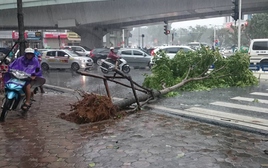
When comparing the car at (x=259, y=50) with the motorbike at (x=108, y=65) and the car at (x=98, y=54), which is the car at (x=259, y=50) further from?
the car at (x=98, y=54)

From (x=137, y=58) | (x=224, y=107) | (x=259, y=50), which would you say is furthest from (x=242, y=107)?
(x=137, y=58)

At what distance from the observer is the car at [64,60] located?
2290 centimetres

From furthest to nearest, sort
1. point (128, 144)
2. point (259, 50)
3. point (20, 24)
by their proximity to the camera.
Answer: point (259, 50) → point (20, 24) → point (128, 144)

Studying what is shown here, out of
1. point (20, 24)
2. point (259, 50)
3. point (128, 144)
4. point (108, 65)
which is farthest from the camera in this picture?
point (259, 50)

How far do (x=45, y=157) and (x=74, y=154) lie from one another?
0.43 metres

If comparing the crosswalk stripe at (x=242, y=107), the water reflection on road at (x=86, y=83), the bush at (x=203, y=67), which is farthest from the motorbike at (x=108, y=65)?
the crosswalk stripe at (x=242, y=107)

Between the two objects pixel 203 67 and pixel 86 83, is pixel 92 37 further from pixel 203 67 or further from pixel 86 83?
pixel 203 67

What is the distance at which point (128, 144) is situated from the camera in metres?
5.51

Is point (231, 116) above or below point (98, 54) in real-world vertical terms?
below

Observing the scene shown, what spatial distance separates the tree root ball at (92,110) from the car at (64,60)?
1562 cm

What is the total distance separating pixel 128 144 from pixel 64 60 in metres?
18.8

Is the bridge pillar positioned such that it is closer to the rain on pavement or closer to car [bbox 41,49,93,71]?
car [bbox 41,49,93,71]

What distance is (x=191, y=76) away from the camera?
1219cm

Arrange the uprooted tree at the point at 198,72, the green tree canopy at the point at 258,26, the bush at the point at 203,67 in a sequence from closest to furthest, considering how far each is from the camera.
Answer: the uprooted tree at the point at 198,72 → the bush at the point at 203,67 → the green tree canopy at the point at 258,26
